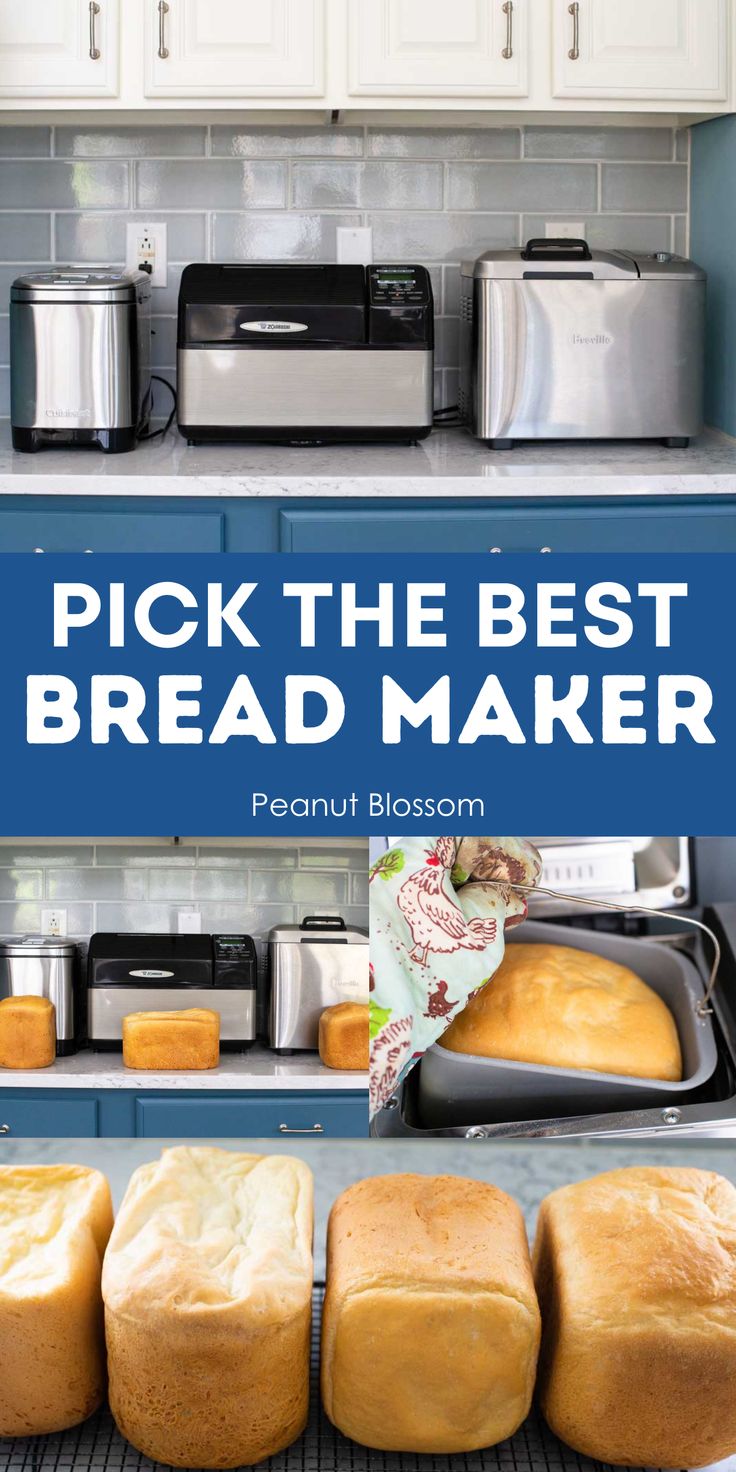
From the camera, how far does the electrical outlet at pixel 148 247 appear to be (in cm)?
226

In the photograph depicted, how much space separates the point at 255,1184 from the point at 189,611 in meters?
0.59

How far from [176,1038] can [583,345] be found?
1.25 m

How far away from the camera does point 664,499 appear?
1.87 m

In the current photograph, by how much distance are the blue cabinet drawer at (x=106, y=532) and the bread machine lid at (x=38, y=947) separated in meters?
0.77

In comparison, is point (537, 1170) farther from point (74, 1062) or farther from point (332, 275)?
point (332, 275)

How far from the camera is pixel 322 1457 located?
54cm

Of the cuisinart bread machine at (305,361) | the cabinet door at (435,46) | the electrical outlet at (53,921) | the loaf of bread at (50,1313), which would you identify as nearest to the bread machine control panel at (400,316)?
the cuisinart bread machine at (305,361)

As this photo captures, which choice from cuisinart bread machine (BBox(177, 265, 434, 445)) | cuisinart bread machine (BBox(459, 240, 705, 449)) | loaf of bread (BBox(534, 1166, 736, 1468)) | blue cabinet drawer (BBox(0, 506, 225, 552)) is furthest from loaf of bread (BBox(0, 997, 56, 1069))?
cuisinart bread machine (BBox(459, 240, 705, 449))

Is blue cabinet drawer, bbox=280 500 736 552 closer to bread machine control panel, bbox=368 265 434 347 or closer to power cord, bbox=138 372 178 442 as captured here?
bread machine control panel, bbox=368 265 434 347

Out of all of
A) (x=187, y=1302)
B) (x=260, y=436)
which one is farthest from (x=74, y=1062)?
(x=260, y=436)

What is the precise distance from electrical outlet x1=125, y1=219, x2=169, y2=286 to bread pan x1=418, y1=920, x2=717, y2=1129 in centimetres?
173

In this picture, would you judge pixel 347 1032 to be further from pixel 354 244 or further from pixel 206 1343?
pixel 354 244

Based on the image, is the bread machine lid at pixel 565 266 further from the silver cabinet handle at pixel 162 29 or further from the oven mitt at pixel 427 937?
the oven mitt at pixel 427 937

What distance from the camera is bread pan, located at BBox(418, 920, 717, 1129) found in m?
0.72
